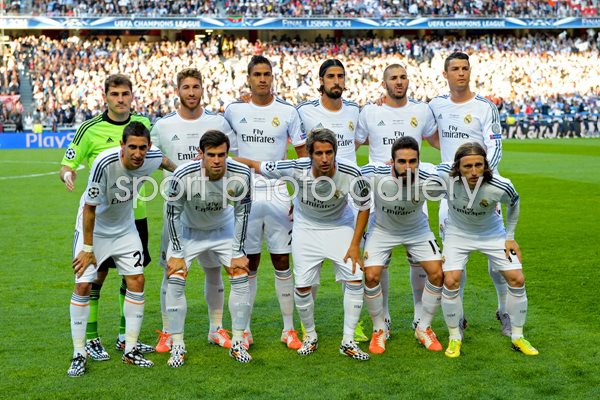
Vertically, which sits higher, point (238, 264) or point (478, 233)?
point (478, 233)

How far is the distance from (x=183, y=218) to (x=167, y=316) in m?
0.88

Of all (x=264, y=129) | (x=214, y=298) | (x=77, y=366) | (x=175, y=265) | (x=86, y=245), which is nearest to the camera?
(x=77, y=366)

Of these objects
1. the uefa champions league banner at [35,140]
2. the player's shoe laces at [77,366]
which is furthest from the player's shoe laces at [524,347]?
the uefa champions league banner at [35,140]

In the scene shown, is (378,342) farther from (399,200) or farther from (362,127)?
(362,127)

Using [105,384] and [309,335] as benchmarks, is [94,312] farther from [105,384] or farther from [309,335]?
[309,335]

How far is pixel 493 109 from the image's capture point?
7770 mm

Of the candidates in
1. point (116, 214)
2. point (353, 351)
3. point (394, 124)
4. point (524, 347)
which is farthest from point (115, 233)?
point (524, 347)

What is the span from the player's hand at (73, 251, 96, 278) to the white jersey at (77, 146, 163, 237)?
0.25 m

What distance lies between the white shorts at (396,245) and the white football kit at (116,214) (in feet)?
6.47

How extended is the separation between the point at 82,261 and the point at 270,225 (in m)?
1.81

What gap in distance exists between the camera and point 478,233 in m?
6.96

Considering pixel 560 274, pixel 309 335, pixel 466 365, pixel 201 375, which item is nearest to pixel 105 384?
pixel 201 375

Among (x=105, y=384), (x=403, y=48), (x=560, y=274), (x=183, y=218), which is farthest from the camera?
(x=403, y=48)

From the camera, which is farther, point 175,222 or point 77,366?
point 175,222
